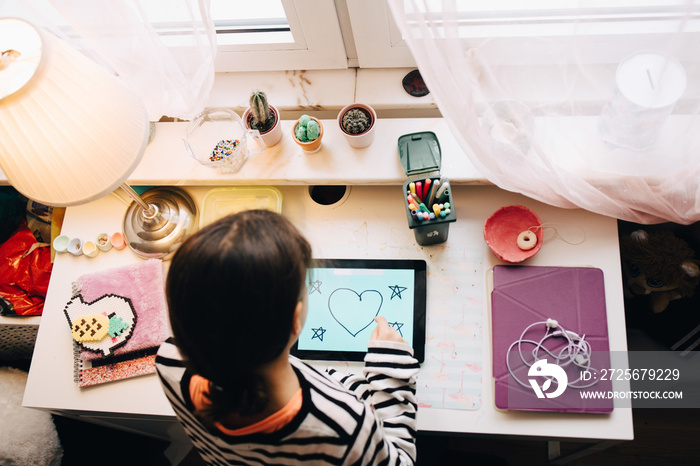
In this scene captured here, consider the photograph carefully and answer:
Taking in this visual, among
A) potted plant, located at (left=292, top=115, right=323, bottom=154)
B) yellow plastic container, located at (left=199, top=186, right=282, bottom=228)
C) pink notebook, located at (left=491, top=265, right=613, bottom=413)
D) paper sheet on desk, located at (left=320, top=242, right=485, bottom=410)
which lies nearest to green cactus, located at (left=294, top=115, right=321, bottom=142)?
potted plant, located at (left=292, top=115, right=323, bottom=154)

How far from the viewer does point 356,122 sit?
40.9 inches

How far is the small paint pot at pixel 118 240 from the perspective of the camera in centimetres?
115

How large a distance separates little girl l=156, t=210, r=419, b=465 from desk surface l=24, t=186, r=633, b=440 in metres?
0.25

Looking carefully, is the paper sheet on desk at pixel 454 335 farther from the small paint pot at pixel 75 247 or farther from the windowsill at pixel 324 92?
the small paint pot at pixel 75 247

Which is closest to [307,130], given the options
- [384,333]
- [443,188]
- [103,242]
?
[443,188]

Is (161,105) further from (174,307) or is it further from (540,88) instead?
(540,88)

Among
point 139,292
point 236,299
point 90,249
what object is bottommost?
point 236,299

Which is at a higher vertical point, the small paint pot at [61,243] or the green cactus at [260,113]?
the green cactus at [260,113]

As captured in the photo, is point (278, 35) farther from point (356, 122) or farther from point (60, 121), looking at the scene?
point (60, 121)

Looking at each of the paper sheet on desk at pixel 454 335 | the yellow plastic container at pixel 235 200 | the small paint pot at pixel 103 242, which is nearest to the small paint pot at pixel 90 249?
the small paint pot at pixel 103 242

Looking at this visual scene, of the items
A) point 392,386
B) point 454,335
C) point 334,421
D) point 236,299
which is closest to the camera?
point 236,299

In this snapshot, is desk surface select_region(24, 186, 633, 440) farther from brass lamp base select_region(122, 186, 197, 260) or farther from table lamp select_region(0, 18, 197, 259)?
table lamp select_region(0, 18, 197, 259)

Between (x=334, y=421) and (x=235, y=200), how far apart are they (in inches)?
24.9

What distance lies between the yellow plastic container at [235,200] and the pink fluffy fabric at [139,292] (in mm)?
165
